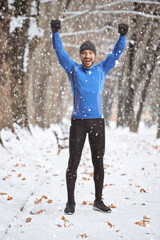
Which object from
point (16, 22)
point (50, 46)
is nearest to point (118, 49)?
point (16, 22)

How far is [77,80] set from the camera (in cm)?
353

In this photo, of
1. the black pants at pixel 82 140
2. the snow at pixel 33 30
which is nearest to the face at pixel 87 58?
the black pants at pixel 82 140

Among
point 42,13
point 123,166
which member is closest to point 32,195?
point 123,166

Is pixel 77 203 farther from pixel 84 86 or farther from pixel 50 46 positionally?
pixel 50 46

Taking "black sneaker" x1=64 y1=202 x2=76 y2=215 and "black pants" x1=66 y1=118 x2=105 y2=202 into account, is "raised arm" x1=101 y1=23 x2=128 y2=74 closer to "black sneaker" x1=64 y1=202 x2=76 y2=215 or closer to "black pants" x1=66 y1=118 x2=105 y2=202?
"black pants" x1=66 y1=118 x2=105 y2=202

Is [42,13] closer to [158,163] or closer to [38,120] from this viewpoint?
[38,120]

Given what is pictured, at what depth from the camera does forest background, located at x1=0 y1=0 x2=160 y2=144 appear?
9.35 metres

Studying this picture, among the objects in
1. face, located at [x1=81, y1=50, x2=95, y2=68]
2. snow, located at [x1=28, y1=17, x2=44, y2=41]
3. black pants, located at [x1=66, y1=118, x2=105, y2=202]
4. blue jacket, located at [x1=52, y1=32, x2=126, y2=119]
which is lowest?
black pants, located at [x1=66, y1=118, x2=105, y2=202]

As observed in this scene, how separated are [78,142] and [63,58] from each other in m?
1.11

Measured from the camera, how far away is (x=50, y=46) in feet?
49.2

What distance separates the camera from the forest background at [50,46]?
9.35m

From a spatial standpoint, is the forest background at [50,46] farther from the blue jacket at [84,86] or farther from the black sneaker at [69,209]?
the black sneaker at [69,209]

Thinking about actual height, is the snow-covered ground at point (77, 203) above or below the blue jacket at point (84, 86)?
below

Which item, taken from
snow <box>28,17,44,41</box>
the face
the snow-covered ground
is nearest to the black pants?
the snow-covered ground
